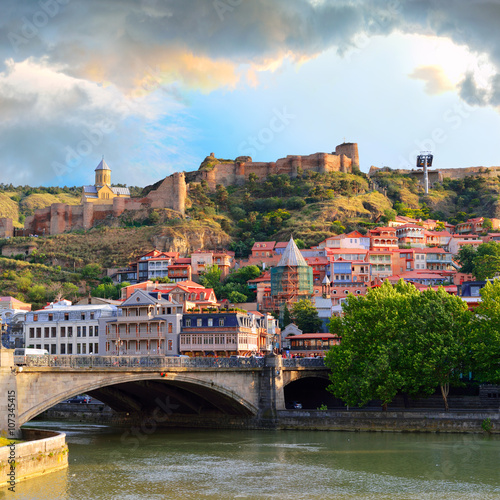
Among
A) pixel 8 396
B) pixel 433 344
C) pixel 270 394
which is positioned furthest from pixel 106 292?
pixel 8 396

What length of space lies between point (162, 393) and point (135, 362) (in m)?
6.50

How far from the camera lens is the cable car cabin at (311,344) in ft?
235

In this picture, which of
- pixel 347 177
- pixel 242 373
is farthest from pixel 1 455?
pixel 347 177

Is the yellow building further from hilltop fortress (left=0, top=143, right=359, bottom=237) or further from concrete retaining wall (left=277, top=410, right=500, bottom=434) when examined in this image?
concrete retaining wall (left=277, top=410, right=500, bottom=434)

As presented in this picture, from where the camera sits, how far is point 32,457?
30.6 meters

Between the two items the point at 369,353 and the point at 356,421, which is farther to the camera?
the point at 369,353

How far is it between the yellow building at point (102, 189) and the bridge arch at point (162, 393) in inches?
3445

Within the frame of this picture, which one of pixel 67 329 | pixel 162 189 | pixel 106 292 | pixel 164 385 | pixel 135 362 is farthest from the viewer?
pixel 162 189

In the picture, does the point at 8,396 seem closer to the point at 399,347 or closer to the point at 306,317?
the point at 399,347

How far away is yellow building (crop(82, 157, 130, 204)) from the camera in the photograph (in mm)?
140875

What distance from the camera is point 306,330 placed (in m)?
84.7

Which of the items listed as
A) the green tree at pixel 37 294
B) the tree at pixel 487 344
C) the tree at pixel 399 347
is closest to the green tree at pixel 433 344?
the tree at pixel 399 347

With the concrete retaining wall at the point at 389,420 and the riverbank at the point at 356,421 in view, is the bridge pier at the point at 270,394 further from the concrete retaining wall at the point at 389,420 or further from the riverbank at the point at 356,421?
the concrete retaining wall at the point at 389,420

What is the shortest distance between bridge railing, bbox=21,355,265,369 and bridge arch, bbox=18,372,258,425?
671 mm
